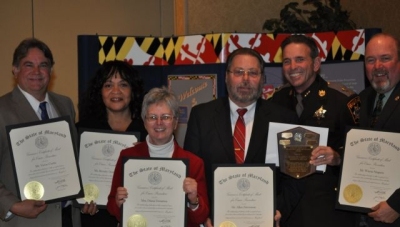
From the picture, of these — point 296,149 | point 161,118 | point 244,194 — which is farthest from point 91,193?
point 296,149

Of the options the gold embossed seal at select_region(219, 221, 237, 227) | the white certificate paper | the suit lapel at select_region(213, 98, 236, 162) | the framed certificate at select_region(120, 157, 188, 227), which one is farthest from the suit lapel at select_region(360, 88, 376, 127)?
the framed certificate at select_region(120, 157, 188, 227)

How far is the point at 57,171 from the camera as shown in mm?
4211

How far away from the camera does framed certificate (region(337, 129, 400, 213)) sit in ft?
13.2

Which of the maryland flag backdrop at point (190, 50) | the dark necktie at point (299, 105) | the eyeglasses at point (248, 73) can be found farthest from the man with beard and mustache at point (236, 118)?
the maryland flag backdrop at point (190, 50)

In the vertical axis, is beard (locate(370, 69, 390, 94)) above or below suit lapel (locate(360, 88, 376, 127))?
above

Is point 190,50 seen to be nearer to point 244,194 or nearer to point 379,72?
point 379,72

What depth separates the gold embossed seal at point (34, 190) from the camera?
4094mm

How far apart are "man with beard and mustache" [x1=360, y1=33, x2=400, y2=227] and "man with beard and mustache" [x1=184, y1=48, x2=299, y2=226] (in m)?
0.51

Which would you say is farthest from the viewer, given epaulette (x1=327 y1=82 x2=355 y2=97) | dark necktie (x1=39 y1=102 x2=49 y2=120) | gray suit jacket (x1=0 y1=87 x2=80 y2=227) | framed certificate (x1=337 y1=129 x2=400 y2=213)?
epaulette (x1=327 y1=82 x2=355 y2=97)

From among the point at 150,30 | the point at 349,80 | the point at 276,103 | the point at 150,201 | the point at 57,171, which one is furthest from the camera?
the point at 150,30

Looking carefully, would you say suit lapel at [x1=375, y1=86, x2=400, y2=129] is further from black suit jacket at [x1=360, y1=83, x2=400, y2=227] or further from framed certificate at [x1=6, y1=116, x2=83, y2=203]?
framed certificate at [x1=6, y1=116, x2=83, y2=203]

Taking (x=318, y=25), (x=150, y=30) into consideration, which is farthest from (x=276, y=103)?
(x=150, y=30)

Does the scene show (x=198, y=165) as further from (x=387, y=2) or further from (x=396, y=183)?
(x=387, y=2)

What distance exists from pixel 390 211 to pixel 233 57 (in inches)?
55.7
